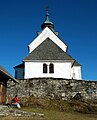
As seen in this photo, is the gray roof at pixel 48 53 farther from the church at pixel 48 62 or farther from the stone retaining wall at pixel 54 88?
the stone retaining wall at pixel 54 88

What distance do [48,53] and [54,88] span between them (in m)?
10.7

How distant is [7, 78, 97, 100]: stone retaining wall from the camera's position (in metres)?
26.6

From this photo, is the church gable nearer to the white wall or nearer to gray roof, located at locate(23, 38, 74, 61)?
gray roof, located at locate(23, 38, 74, 61)

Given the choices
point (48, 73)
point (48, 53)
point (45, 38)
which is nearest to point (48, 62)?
point (48, 73)

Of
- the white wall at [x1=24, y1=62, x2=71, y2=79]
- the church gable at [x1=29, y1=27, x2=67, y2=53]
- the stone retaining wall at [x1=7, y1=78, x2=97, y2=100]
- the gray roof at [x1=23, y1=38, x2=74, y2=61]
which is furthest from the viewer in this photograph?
the church gable at [x1=29, y1=27, x2=67, y2=53]

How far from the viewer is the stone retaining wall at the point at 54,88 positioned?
87.3 ft

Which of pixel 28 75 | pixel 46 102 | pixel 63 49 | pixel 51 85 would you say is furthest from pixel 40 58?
pixel 46 102

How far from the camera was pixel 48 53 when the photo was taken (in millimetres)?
36969

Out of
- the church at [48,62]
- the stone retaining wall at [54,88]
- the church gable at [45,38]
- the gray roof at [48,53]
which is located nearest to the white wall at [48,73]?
the church at [48,62]

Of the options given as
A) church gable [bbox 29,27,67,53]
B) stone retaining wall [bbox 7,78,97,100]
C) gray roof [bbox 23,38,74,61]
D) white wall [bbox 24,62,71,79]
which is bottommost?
stone retaining wall [bbox 7,78,97,100]

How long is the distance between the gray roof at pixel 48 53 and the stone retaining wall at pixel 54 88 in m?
8.74

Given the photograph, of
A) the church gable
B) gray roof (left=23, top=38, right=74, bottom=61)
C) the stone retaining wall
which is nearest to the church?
gray roof (left=23, top=38, right=74, bottom=61)

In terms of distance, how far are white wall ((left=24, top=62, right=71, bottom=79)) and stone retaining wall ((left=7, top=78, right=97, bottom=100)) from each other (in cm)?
785

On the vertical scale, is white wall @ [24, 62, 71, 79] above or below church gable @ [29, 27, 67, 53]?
below
